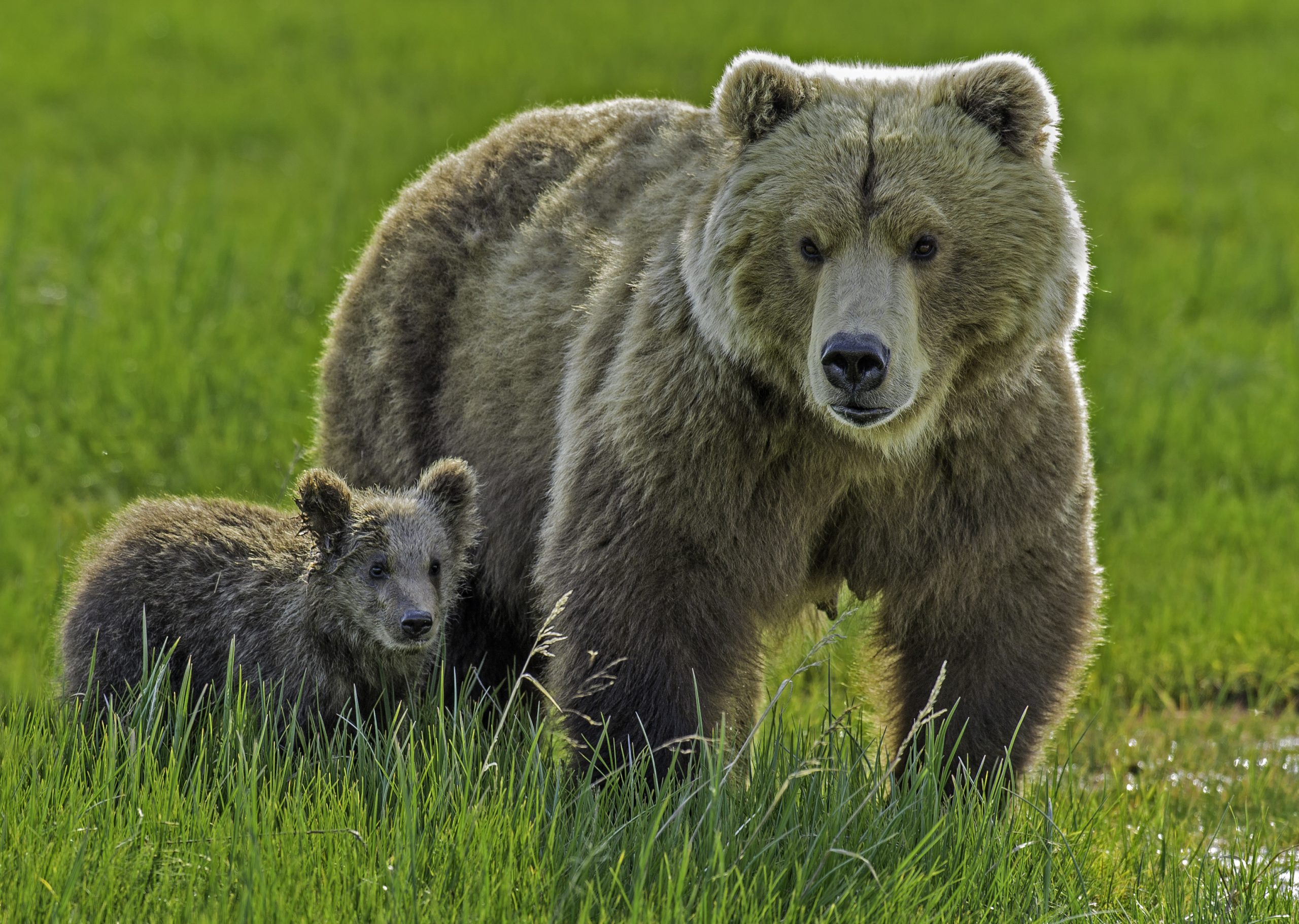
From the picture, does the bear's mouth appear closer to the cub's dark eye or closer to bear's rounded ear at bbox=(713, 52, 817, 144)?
the cub's dark eye

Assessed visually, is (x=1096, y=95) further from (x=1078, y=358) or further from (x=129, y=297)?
(x=129, y=297)

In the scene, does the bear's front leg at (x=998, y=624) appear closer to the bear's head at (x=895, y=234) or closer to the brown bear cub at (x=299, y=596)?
the bear's head at (x=895, y=234)

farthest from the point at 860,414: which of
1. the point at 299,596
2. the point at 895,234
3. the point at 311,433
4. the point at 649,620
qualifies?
the point at 311,433

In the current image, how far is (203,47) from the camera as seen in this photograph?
61.0 feet

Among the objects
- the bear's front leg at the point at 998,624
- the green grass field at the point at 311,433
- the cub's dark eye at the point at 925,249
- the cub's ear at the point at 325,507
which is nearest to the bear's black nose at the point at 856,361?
the cub's dark eye at the point at 925,249

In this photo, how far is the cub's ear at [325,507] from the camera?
4.90 meters

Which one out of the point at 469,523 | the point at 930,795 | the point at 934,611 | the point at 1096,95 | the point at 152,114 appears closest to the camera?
the point at 930,795

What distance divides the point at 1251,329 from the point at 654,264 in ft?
25.6

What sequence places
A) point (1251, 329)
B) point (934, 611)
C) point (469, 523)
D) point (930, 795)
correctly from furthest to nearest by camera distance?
point (1251, 329) < point (469, 523) < point (934, 611) < point (930, 795)

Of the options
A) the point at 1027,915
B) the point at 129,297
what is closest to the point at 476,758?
the point at 1027,915

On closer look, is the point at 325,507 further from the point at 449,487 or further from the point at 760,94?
the point at 760,94

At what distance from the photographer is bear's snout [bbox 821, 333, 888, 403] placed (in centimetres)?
405

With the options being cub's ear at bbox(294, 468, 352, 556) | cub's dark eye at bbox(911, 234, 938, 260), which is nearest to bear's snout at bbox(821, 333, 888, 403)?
cub's dark eye at bbox(911, 234, 938, 260)

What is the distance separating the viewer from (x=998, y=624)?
4.82 m
